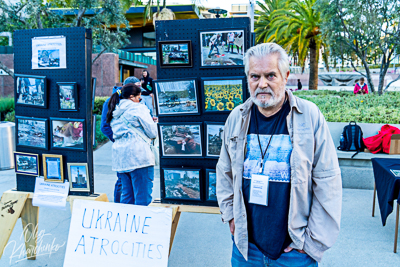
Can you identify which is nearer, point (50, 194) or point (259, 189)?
point (259, 189)

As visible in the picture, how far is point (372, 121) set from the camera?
702 cm

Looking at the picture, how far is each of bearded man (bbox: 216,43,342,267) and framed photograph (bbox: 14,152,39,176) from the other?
2195mm

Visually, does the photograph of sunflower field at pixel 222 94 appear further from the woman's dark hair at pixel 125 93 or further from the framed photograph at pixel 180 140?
the woman's dark hair at pixel 125 93

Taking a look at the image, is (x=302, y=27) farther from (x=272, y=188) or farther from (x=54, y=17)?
(x=272, y=188)

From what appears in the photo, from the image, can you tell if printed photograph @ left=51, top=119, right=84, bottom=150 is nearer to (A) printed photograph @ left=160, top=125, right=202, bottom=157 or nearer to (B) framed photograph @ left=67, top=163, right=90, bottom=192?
(B) framed photograph @ left=67, top=163, right=90, bottom=192

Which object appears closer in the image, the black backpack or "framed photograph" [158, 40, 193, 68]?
"framed photograph" [158, 40, 193, 68]

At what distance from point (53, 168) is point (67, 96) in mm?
707

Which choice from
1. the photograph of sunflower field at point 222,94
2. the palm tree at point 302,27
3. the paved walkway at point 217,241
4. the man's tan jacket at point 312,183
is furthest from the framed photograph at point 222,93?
the palm tree at point 302,27

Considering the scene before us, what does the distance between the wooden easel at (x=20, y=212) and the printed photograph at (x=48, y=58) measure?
4.09ft

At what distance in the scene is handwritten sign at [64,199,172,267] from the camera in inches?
96.9

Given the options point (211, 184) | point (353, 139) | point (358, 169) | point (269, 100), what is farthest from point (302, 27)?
point (269, 100)

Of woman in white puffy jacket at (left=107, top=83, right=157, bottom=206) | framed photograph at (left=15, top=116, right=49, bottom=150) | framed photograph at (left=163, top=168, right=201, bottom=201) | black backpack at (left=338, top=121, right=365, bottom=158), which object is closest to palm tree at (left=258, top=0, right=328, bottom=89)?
black backpack at (left=338, top=121, right=365, bottom=158)

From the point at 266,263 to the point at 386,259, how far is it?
2381 millimetres

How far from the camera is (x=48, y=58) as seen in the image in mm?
3162
